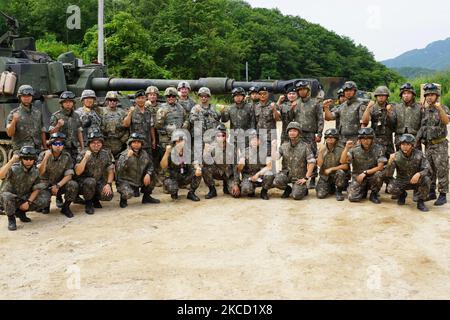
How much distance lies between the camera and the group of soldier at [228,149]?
24.5 ft

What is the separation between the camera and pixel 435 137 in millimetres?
7754

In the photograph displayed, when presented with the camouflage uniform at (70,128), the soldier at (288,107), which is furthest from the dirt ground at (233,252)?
the soldier at (288,107)

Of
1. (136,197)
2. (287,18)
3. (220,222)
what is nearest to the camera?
(220,222)

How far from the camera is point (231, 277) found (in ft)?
15.9

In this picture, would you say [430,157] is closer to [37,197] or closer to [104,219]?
[104,219]

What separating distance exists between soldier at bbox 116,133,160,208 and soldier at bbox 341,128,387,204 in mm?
2794

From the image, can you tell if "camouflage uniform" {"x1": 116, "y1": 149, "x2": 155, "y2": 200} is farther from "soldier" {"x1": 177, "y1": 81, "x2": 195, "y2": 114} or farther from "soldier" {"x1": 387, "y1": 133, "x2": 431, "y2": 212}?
"soldier" {"x1": 387, "y1": 133, "x2": 431, "y2": 212}

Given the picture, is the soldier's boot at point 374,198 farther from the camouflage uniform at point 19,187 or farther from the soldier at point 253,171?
the camouflage uniform at point 19,187

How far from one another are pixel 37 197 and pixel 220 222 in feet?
7.64

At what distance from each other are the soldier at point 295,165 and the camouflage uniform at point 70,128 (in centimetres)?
296

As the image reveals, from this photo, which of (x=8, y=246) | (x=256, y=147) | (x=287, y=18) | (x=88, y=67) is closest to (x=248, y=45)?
(x=287, y=18)

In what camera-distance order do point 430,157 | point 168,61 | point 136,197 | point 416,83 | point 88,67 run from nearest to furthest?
point 430,157 < point 136,197 < point 88,67 < point 416,83 < point 168,61

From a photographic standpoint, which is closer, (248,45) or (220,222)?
(220,222)

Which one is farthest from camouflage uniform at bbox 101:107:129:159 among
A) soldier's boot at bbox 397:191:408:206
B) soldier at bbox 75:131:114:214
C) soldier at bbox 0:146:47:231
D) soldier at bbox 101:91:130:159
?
soldier's boot at bbox 397:191:408:206
